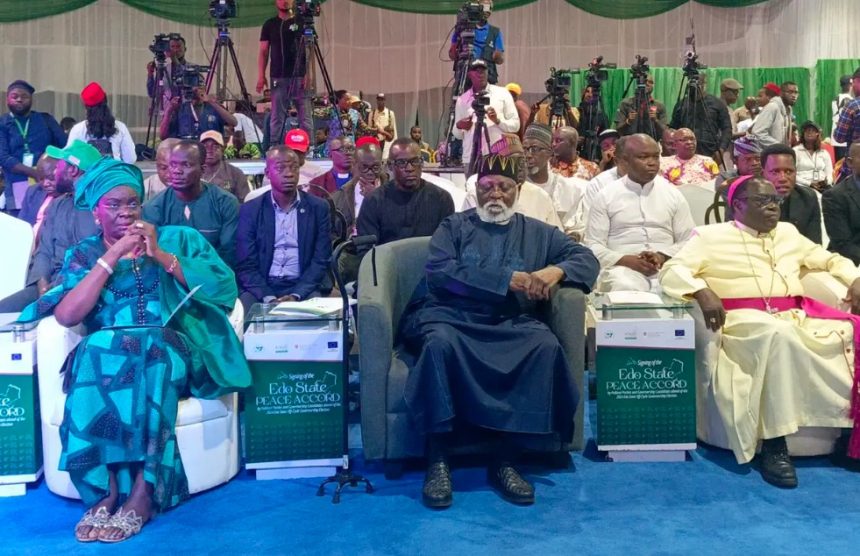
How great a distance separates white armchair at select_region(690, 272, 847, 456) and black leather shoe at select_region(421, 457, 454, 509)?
121 cm

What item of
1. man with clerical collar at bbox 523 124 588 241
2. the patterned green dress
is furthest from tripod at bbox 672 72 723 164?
the patterned green dress

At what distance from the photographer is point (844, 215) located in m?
5.10

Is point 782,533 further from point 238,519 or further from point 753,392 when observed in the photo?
point 238,519

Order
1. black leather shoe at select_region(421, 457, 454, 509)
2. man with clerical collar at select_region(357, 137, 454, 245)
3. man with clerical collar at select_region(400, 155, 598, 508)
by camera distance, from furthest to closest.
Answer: man with clerical collar at select_region(357, 137, 454, 245), man with clerical collar at select_region(400, 155, 598, 508), black leather shoe at select_region(421, 457, 454, 509)

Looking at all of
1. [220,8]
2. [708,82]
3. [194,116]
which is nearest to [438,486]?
[194,116]

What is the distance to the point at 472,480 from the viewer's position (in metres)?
4.04

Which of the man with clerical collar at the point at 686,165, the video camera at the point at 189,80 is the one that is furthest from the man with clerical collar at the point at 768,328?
the video camera at the point at 189,80

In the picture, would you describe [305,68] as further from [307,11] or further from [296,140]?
[296,140]

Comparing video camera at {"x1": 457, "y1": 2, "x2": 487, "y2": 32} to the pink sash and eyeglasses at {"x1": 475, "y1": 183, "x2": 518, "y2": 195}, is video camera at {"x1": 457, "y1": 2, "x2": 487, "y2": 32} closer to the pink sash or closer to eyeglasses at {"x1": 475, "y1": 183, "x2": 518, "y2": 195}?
eyeglasses at {"x1": 475, "y1": 183, "x2": 518, "y2": 195}

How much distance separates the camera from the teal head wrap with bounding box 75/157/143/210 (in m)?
3.78

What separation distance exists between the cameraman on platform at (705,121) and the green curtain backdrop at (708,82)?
16.0 feet

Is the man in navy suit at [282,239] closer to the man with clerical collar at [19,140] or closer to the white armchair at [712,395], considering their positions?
the white armchair at [712,395]

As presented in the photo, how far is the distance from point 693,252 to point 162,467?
8.06 ft

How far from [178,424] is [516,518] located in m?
1.33
